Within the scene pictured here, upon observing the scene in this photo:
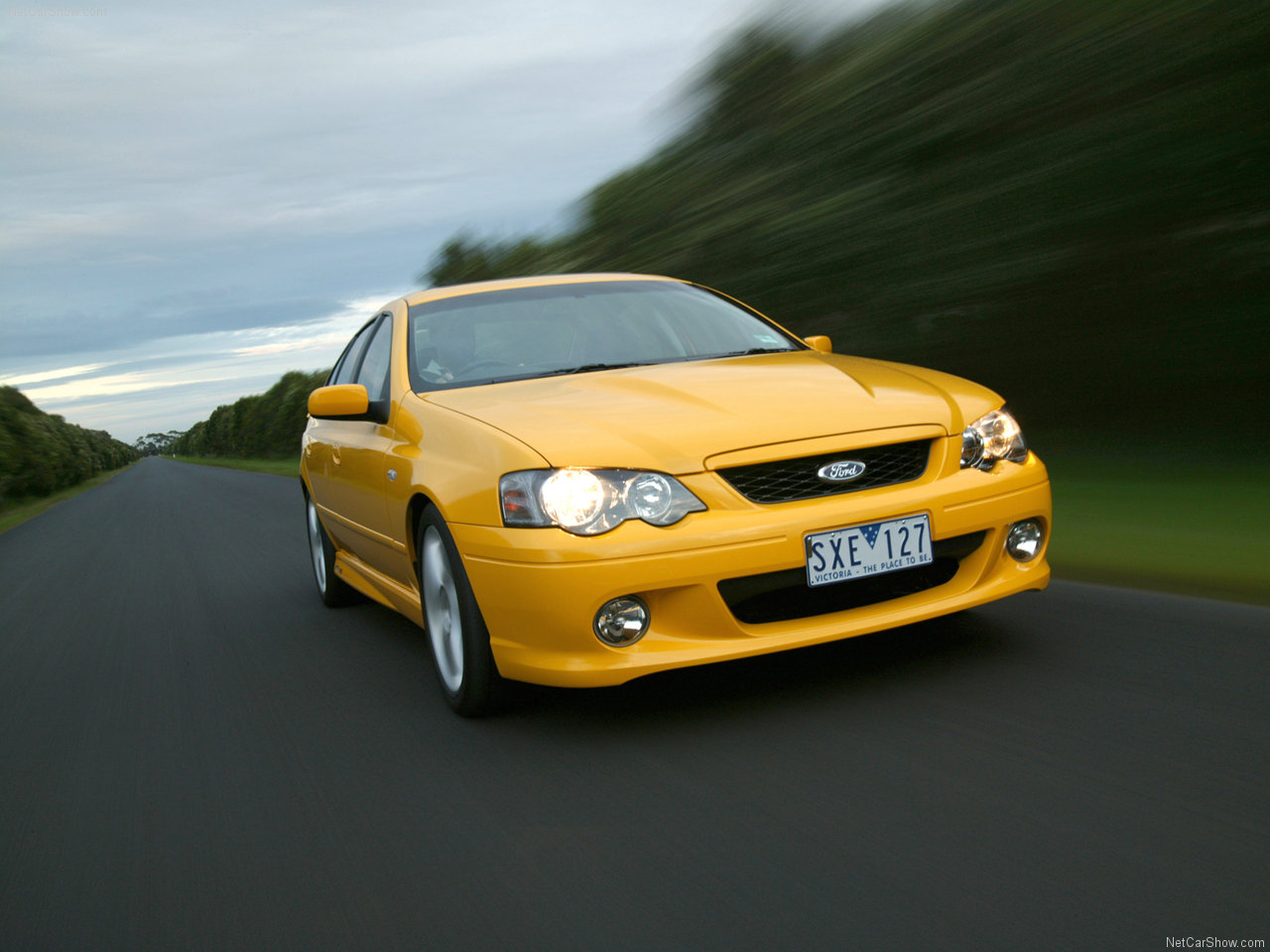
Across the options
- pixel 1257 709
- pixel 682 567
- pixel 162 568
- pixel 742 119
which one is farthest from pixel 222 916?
pixel 742 119

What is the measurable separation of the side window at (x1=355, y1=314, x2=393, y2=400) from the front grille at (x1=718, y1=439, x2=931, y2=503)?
6.02 ft

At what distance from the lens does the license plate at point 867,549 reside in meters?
3.27

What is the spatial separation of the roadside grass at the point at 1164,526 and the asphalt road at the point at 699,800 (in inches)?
16.9

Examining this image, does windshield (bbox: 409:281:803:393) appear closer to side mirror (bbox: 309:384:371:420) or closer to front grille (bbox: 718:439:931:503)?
side mirror (bbox: 309:384:371:420)

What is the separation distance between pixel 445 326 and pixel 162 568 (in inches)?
212

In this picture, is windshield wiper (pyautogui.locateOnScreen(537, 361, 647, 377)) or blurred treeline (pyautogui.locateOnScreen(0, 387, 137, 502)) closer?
windshield wiper (pyautogui.locateOnScreen(537, 361, 647, 377))

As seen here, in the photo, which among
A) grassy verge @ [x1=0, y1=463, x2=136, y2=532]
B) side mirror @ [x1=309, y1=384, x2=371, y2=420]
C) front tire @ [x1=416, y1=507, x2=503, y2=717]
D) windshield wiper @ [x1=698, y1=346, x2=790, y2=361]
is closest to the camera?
front tire @ [x1=416, y1=507, x2=503, y2=717]

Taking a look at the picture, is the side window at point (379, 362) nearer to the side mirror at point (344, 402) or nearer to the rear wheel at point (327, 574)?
the side mirror at point (344, 402)

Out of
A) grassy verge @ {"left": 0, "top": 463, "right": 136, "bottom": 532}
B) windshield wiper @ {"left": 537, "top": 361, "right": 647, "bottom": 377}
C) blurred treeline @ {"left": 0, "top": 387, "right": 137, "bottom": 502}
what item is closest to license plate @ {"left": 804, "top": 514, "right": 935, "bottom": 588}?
windshield wiper @ {"left": 537, "top": 361, "right": 647, "bottom": 377}

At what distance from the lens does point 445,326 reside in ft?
15.5

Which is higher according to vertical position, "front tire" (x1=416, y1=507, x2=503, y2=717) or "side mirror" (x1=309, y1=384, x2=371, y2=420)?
"side mirror" (x1=309, y1=384, x2=371, y2=420)

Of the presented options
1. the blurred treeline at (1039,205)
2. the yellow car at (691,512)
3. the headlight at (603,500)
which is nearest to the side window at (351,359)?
the yellow car at (691,512)

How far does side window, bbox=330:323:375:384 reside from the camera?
580 centimetres

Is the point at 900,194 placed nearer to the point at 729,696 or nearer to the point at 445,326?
the point at 445,326
